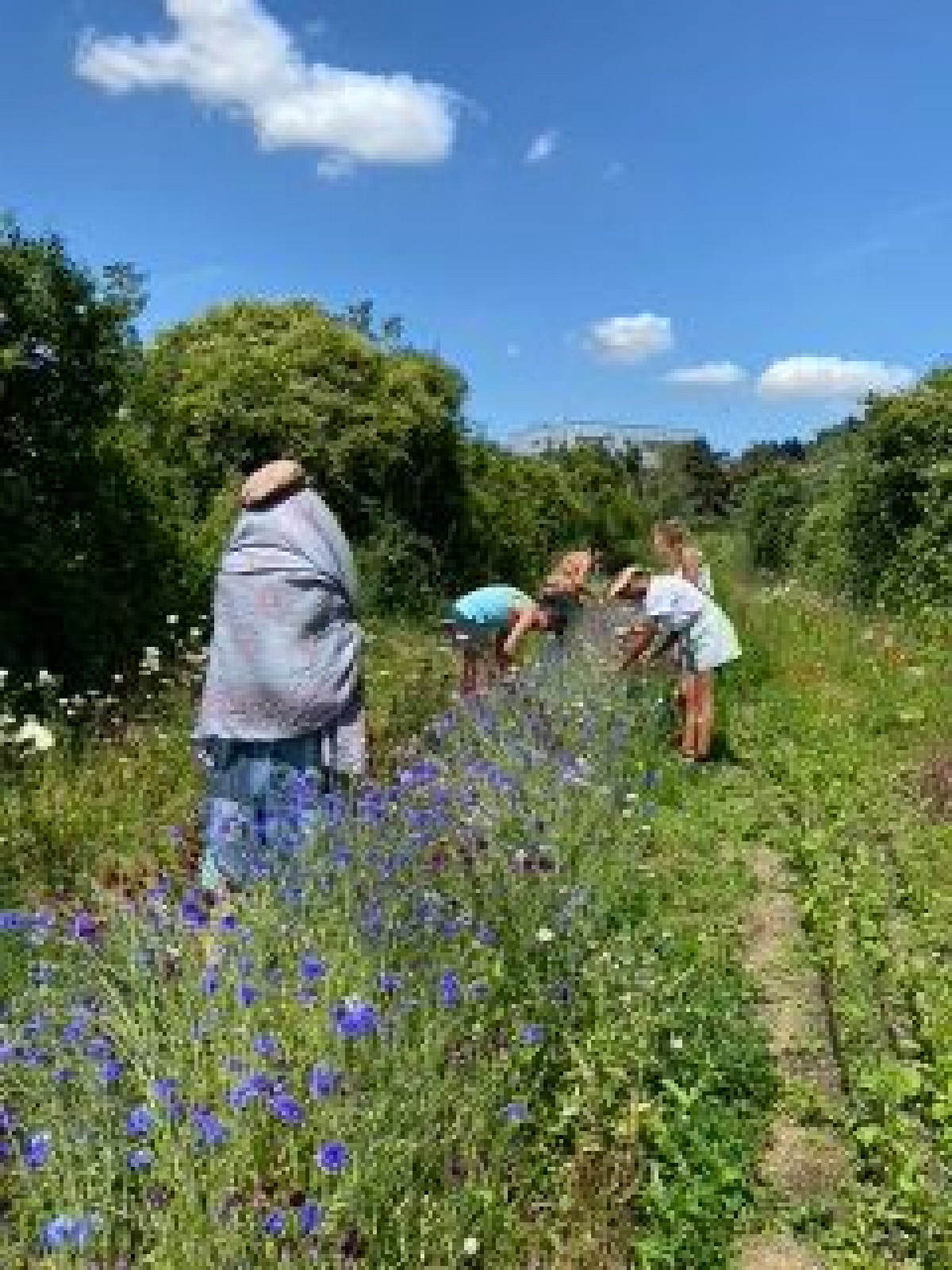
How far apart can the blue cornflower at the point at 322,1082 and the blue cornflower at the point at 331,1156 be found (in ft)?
0.52

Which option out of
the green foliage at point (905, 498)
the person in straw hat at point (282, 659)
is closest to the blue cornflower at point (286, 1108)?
the person in straw hat at point (282, 659)

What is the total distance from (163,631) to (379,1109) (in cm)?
770

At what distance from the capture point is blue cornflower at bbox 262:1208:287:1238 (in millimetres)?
3105

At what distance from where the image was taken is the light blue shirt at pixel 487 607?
10055mm

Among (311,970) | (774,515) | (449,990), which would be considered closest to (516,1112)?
(449,990)

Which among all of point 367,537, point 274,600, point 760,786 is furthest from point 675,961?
point 367,537

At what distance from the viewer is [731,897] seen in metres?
7.37

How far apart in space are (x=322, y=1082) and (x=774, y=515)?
35.2 metres

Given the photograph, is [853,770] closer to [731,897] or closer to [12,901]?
[731,897]

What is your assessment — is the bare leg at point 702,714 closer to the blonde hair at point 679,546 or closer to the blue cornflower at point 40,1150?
the blonde hair at point 679,546

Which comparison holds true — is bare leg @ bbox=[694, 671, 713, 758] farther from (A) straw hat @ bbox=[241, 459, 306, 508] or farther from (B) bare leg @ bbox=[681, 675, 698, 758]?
(A) straw hat @ bbox=[241, 459, 306, 508]

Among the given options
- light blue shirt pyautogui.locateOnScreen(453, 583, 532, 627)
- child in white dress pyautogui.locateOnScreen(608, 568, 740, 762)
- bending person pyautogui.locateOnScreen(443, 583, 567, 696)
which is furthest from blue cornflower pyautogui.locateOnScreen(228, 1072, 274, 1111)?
child in white dress pyautogui.locateOnScreen(608, 568, 740, 762)

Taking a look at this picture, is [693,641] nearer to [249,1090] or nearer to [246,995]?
[246,995]

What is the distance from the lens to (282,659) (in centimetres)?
577
